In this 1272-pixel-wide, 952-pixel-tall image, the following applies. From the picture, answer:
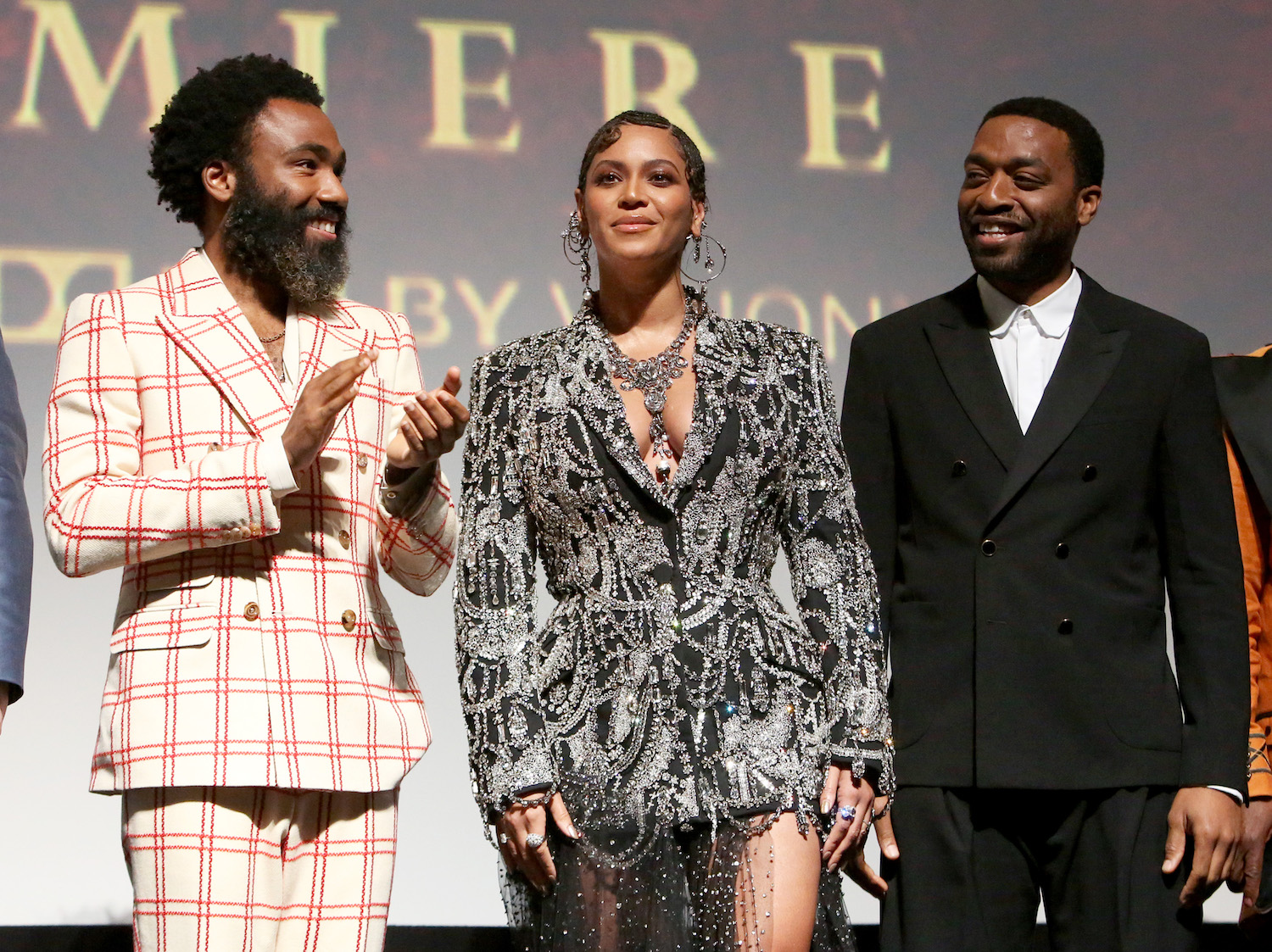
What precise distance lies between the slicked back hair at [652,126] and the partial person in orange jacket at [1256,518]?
0.98 meters

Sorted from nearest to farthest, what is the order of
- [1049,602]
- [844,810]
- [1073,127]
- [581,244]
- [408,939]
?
[844,810] < [1049,602] < [581,244] < [1073,127] < [408,939]

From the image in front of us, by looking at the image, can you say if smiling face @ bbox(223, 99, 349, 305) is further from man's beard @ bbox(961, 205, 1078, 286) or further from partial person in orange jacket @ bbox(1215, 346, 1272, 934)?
partial person in orange jacket @ bbox(1215, 346, 1272, 934)

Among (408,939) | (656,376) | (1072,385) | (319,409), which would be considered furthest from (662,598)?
(408,939)

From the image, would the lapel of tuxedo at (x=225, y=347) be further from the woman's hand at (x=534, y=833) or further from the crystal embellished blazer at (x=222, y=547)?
the woman's hand at (x=534, y=833)

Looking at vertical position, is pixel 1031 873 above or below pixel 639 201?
below

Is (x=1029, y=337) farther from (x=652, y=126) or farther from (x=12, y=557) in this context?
(x=12, y=557)

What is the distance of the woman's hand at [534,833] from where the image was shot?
2.28m

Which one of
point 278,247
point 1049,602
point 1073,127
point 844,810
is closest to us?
point 844,810

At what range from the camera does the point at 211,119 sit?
2.54 m

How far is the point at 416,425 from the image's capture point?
2.27 meters

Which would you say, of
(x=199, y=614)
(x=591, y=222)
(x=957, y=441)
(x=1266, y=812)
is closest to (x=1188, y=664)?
(x=1266, y=812)

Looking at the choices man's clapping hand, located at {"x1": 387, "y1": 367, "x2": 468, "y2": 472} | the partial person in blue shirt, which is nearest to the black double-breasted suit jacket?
man's clapping hand, located at {"x1": 387, "y1": 367, "x2": 468, "y2": 472}

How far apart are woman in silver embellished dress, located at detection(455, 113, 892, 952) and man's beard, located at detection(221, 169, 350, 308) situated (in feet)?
0.89

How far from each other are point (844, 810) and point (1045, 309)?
2.92 feet
